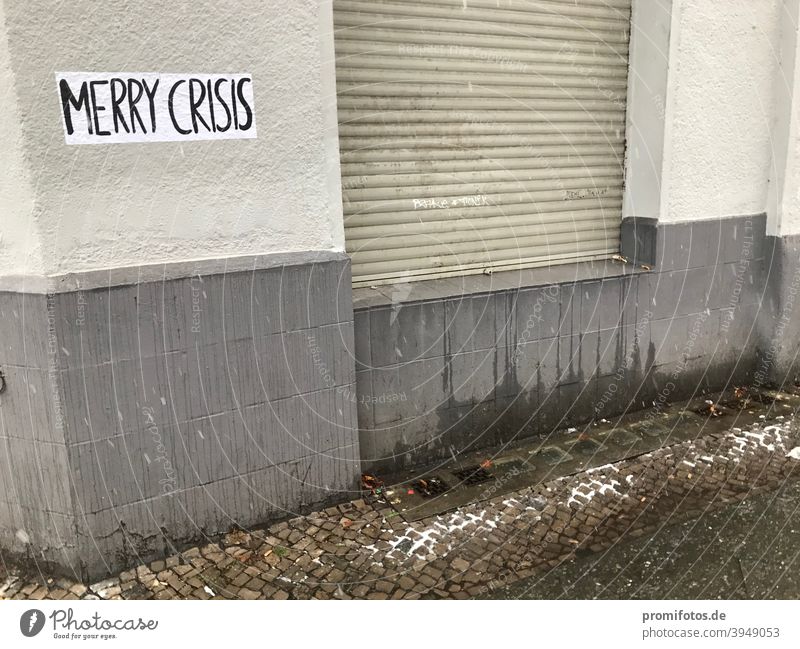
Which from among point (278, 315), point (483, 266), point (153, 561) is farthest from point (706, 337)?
point (153, 561)

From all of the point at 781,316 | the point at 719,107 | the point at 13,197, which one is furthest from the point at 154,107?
the point at 781,316

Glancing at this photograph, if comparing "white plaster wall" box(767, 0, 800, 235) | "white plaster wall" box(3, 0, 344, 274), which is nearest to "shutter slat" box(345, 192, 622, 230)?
"white plaster wall" box(3, 0, 344, 274)

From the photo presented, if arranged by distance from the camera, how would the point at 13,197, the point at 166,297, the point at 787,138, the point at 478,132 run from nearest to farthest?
the point at 13,197
the point at 166,297
the point at 478,132
the point at 787,138

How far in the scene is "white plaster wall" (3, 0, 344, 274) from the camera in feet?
10.8

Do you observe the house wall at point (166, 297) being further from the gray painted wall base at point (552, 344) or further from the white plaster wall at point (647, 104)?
the white plaster wall at point (647, 104)

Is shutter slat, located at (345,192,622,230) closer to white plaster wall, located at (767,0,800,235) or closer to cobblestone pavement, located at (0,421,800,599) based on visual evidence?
white plaster wall, located at (767,0,800,235)

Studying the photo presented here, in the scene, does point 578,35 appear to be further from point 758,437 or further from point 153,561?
point 153,561

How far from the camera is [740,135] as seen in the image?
6.21 m

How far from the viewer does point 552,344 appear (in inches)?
217

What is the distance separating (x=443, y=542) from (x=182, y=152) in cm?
282

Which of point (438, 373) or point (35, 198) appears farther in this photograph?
point (438, 373)

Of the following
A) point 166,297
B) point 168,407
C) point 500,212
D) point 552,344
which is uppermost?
point 500,212

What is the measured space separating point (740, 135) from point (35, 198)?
5.98 m

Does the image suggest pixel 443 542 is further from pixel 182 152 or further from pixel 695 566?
pixel 182 152
